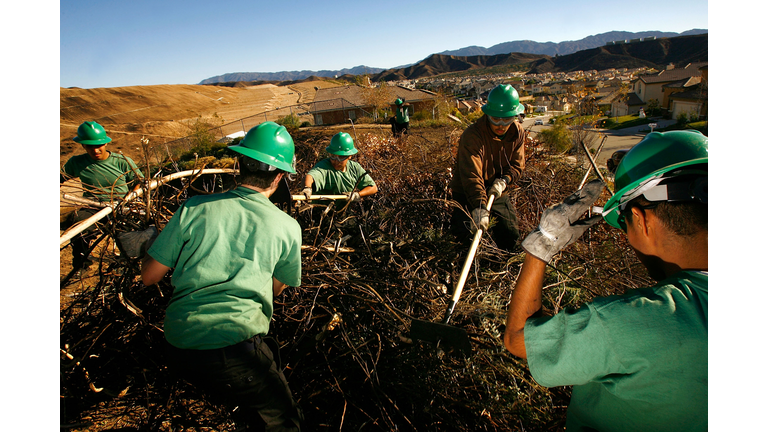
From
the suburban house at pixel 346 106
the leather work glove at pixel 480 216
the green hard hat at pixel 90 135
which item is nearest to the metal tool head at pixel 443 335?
the leather work glove at pixel 480 216

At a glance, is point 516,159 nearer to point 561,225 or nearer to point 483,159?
point 483,159

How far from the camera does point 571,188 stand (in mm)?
4898

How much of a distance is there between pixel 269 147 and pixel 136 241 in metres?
0.81

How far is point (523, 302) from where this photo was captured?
4.06ft


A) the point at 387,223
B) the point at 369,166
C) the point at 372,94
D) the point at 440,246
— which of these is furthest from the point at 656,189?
the point at 372,94

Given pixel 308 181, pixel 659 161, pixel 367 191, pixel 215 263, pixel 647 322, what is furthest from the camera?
pixel 367 191

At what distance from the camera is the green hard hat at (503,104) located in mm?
3537

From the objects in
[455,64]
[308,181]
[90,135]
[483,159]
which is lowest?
[308,181]

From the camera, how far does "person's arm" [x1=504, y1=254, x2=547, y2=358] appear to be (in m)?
1.23

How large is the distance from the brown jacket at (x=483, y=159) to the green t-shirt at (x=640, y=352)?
2.21 m

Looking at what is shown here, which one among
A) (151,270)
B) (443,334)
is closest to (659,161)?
(443,334)

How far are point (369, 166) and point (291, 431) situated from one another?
5190 mm

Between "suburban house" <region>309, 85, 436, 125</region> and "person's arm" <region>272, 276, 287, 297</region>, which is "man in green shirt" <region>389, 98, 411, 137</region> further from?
"suburban house" <region>309, 85, 436, 125</region>

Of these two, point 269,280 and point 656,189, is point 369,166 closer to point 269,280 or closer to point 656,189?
point 269,280
